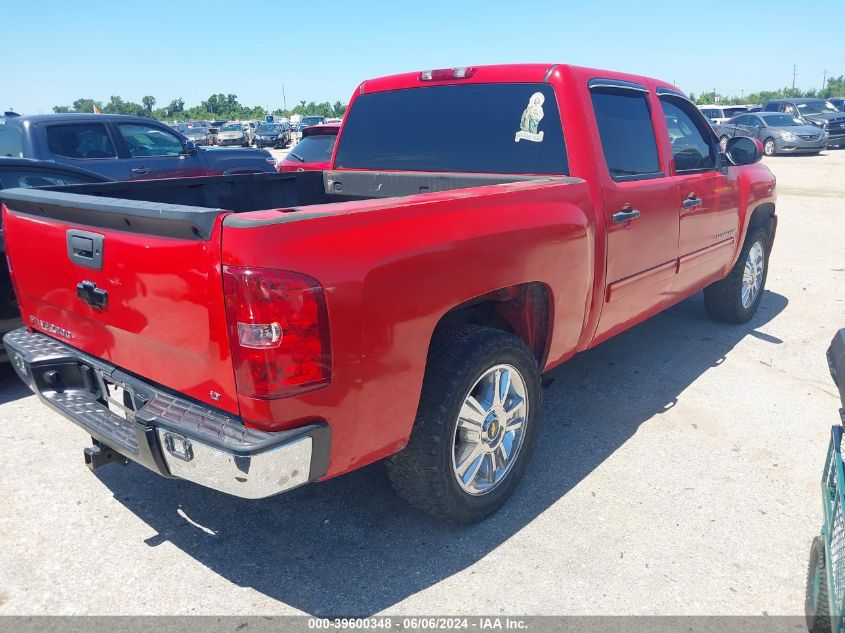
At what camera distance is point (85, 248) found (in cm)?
250

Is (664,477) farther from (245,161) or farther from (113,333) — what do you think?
(245,161)

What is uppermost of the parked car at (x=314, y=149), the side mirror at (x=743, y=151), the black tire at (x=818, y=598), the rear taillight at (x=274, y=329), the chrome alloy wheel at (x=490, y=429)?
the parked car at (x=314, y=149)

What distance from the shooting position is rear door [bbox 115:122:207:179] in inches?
329

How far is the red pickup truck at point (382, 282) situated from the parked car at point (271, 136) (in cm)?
3609

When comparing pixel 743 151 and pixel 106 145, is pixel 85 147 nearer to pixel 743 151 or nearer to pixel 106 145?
pixel 106 145

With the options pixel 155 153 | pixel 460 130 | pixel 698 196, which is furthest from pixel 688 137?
pixel 155 153

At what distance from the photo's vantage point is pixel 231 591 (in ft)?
8.45

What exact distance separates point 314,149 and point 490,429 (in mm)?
7234

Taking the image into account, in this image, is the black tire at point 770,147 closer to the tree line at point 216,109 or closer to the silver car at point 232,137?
the silver car at point 232,137

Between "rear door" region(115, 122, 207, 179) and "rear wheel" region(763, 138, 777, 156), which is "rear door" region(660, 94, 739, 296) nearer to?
"rear door" region(115, 122, 207, 179)

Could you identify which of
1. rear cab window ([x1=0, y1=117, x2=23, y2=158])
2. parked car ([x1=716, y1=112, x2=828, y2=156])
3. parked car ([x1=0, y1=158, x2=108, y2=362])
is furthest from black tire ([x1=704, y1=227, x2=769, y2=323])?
parked car ([x1=716, y1=112, x2=828, y2=156])

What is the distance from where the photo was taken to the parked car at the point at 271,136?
38344 mm

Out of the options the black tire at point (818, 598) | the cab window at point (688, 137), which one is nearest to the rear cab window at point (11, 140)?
the cab window at point (688, 137)

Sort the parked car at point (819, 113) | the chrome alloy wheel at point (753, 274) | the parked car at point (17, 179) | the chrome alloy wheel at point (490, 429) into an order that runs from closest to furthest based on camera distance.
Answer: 1. the chrome alloy wheel at point (490, 429)
2. the parked car at point (17, 179)
3. the chrome alloy wheel at point (753, 274)
4. the parked car at point (819, 113)
